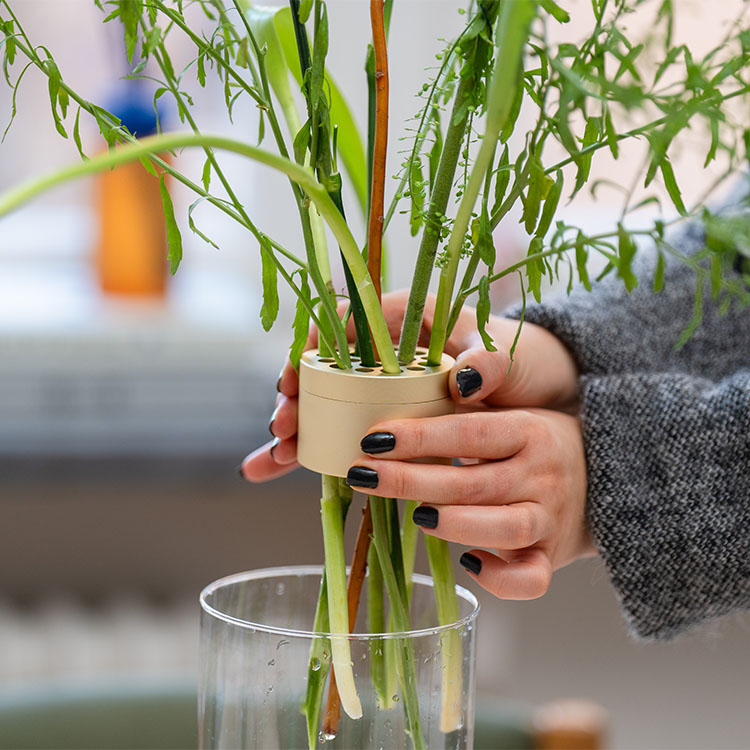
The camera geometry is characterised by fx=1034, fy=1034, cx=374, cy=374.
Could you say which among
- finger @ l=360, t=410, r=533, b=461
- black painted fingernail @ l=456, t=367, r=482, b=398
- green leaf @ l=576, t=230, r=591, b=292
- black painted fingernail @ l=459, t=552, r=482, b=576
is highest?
green leaf @ l=576, t=230, r=591, b=292

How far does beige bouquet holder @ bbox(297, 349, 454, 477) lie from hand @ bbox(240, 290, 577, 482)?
0.05m

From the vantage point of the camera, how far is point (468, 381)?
47cm

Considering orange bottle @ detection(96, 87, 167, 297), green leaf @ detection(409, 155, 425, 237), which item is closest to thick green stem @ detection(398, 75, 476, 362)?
green leaf @ detection(409, 155, 425, 237)

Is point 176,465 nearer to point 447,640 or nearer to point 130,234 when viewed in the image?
point 130,234

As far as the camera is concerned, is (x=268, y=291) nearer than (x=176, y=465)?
Yes

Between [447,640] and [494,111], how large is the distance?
0.77ft

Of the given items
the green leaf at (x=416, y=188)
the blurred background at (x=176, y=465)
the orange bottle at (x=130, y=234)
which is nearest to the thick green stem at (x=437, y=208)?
the green leaf at (x=416, y=188)

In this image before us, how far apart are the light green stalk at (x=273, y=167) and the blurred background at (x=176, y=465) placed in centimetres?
96

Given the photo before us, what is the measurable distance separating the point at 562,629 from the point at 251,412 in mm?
594

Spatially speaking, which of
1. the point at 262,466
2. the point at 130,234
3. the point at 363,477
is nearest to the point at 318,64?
the point at 363,477

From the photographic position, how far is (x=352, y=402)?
0.44m

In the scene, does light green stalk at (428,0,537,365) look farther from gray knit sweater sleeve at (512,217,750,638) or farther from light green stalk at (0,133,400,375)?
gray knit sweater sleeve at (512,217,750,638)

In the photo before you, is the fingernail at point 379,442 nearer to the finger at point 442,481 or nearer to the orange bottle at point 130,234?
the finger at point 442,481

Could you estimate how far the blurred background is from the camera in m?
1.40
